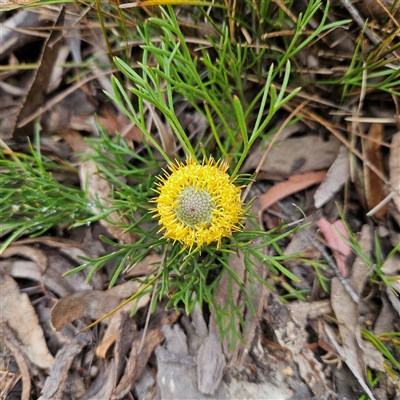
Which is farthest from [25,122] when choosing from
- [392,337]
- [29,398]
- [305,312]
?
[392,337]

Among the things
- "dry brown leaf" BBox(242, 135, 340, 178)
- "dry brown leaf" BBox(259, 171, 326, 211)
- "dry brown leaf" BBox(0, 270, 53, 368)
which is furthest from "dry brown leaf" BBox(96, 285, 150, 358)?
"dry brown leaf" BBox(242, 135, 340, 178)

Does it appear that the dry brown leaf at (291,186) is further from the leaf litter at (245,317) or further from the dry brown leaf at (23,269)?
the dry brown leaf at (23,269)

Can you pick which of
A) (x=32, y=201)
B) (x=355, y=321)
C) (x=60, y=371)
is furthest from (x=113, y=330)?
(x=355, y=321)

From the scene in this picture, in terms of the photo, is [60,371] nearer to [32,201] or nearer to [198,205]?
[32,201]

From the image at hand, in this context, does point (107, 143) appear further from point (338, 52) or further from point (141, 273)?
point (338, 52)

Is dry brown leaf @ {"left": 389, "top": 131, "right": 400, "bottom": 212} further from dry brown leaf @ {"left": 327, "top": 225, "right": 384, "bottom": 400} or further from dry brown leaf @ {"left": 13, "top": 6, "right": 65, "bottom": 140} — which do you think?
dry brown leaf @ {"left": 13, "top": 6, "right": 65, "bottom": 140}

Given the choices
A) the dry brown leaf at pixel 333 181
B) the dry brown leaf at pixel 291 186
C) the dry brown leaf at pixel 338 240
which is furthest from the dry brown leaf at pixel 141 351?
the dry brown leaf at pixel 333 181
